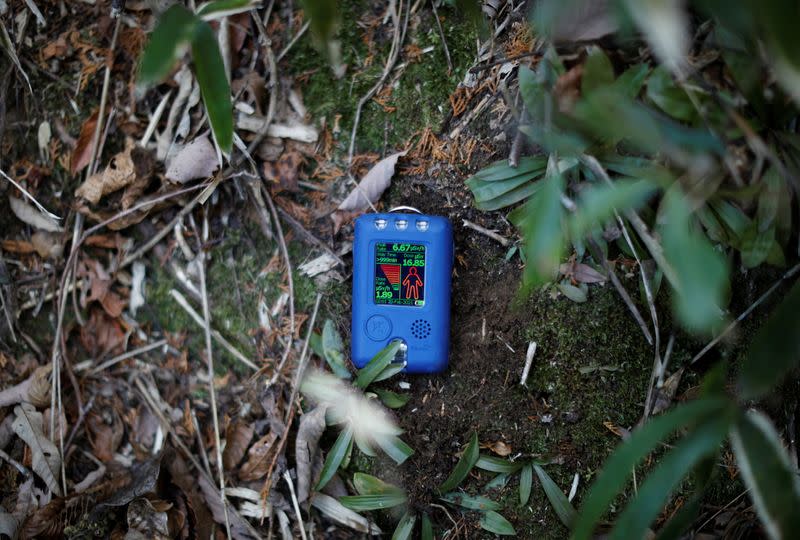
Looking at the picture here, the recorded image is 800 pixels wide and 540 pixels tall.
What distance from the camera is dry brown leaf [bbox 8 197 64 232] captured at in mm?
2096

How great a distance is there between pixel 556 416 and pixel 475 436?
0.22 m

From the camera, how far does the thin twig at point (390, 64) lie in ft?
6.34

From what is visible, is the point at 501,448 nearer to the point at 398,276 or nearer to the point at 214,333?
the point at 398,276

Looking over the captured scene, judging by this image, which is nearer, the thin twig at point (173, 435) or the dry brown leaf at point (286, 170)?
the thin twig at point (173, 435)

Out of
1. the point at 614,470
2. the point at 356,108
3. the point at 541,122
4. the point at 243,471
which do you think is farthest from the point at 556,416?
the point at 356,108

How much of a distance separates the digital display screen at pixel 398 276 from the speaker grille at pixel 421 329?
5 cm

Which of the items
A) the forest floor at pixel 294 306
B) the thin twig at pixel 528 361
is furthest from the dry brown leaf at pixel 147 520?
the thin twig at pixel 528 361

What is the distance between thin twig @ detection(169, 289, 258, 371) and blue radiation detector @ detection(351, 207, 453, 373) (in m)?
0.38

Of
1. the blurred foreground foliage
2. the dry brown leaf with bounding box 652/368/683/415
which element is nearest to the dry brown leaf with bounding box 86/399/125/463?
the blurred foreground foliage

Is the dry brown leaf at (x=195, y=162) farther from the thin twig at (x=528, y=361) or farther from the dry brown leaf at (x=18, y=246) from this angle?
the thin twig at (x=528, y=361)

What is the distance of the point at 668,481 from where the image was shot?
45.6 inches

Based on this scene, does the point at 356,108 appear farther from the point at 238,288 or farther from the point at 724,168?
the point at 724,168

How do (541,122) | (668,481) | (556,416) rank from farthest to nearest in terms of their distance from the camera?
(556,416)
(541,122)
(668,481)

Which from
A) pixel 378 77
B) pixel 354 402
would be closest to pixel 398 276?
pixel 354 402
